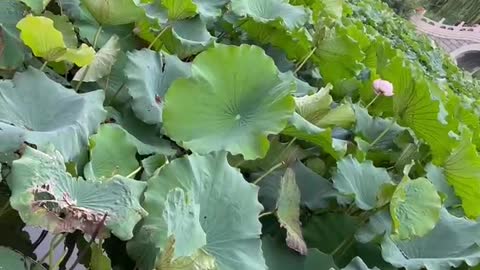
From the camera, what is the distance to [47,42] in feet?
2.74

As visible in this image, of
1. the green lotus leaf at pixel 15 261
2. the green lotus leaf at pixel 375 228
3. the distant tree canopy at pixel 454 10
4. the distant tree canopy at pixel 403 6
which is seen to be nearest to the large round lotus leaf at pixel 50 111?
the green lotus leaf at pixel 15 261

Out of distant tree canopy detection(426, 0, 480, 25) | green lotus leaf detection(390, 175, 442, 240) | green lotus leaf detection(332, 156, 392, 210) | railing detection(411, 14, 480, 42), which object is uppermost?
green lotus leaf detection(390, 175, 442, 240)

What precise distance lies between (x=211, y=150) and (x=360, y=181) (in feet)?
0.70

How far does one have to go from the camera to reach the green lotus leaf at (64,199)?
65 centimetres

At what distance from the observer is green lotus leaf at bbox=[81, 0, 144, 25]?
0.93m

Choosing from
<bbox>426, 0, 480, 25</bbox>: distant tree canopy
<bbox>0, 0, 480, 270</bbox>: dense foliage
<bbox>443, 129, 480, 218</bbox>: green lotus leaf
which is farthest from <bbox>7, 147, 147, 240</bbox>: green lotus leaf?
<bbox>426, 0, 480, 25</bbox>: distant tree canopy

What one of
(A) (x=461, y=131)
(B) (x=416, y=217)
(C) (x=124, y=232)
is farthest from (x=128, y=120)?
(A) (x=461, y=131)

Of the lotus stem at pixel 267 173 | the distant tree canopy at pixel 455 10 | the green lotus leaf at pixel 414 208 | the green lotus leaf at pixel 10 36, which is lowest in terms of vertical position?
the distant tree canopy at pixel 455 10

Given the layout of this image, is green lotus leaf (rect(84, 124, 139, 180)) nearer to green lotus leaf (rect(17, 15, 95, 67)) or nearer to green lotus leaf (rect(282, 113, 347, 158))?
green lotus leaf (rect(17, 15, 95, 67))

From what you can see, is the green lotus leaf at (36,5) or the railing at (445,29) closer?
the green lotus leaf at (36,5)

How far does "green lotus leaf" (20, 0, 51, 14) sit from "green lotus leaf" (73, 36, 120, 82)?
91mm

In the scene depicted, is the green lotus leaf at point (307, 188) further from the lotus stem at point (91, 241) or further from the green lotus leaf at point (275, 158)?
the lotus stem at point (91, 241)

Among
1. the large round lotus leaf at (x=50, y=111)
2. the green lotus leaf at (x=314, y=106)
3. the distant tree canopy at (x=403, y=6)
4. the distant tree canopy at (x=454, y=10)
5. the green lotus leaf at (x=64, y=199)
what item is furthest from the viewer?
the distant tree canopy at (x=454, y=10)

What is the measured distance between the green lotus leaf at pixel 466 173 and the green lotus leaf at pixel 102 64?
508 millimetres
